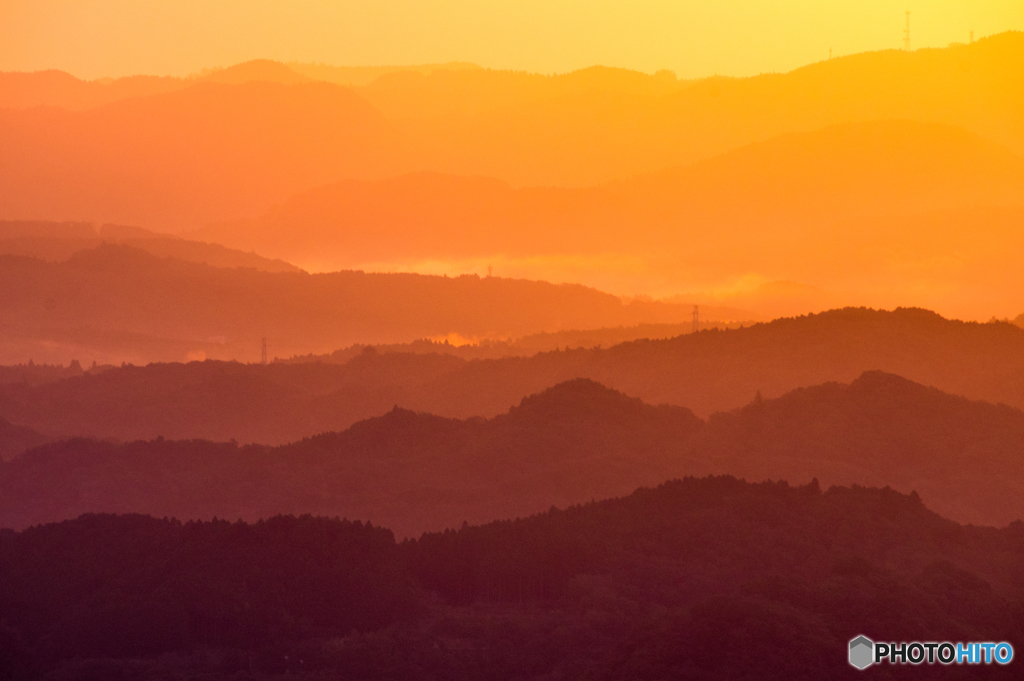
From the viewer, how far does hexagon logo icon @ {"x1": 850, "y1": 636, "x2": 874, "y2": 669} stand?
460 feet

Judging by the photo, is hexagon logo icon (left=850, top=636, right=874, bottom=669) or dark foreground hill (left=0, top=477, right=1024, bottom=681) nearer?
hexagon logo icon (left=850, top=636, right=874, bottom=669)

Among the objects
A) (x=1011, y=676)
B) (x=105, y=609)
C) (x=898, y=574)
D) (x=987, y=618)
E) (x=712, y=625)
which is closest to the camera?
(x=1011, y=676)

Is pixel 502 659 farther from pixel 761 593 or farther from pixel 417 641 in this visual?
pixel 761 593

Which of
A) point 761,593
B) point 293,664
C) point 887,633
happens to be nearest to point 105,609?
point 293,664

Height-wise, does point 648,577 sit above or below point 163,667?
above

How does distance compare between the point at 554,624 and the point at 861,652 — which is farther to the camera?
the point at 554,624

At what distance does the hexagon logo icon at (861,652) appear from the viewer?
140125 mm

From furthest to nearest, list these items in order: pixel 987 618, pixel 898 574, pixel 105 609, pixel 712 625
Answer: pixel 105 609, pixel 898 574, pixel 987 618, pixel 712 625

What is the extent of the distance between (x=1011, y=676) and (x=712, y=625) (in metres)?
26.1

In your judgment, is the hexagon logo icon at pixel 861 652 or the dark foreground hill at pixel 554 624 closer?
the hexagon logo icon at pixel 861 652

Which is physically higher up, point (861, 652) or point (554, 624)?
point (554, 624)

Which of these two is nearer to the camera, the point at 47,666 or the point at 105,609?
the point at 47,666

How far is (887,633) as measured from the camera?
156 meters

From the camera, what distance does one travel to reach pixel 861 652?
143250 millimetres
